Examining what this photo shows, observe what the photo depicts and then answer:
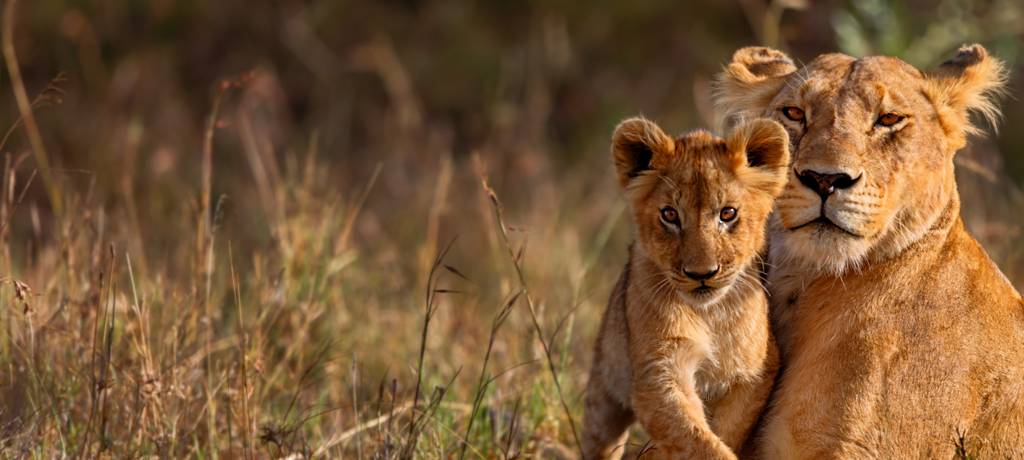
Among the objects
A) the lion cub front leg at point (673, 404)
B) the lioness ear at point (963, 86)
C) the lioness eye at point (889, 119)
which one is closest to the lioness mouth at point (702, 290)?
the lion cub front leg at point (673, 404)

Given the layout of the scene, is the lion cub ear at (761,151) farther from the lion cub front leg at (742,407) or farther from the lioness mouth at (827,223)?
the lion cub front leg at (742,407)

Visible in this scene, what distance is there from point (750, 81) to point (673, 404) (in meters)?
1.29

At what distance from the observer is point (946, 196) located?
15.4 feet

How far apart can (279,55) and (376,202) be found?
3660 millimetres

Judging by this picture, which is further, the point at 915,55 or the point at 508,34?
the point at 508,34

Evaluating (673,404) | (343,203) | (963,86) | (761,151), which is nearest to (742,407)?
(673,404)

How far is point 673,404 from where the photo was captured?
441 cm

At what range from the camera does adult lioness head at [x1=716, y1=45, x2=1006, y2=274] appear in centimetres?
444

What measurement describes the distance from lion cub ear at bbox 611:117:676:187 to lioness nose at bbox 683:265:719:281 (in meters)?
0.41

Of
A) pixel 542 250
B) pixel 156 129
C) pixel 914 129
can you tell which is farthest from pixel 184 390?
pixel 156 129

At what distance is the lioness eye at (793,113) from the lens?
472cm

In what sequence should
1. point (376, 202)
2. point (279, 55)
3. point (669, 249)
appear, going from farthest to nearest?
point (279, 55) < point (376, 202) < point (669, 249)

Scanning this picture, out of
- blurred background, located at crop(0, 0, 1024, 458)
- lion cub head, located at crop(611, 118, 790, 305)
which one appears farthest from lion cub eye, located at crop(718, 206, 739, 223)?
blurred background, located at crop(0, 0, 1024, 458)

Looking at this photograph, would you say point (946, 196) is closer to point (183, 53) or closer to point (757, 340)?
point (757, 340)
